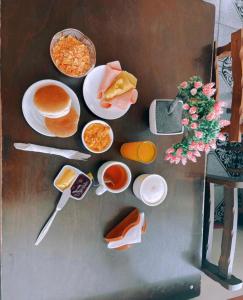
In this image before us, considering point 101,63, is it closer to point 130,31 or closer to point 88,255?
point 130,31

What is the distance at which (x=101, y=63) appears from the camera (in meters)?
0.97

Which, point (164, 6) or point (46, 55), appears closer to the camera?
point (46, 55)

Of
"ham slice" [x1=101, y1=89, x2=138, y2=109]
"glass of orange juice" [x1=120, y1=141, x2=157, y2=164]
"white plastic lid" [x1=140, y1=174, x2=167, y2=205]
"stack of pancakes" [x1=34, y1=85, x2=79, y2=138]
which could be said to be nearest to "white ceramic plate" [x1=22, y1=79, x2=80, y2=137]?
"stack of pancakes" [x1=34, y1=85, x2=79, y2=138]

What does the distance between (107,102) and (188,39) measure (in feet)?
1.48

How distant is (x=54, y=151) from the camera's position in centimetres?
88

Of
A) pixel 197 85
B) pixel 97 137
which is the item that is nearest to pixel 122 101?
pixel 97 137

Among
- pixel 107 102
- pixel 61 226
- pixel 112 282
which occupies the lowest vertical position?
pixel 112 282

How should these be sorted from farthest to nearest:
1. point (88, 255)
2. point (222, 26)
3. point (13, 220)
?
1. point (222, 26)
2. point (88, 255)
3. point (13, 220)

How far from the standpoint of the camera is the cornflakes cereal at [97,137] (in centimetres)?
92

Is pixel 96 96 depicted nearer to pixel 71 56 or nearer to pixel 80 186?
pixel 71 56

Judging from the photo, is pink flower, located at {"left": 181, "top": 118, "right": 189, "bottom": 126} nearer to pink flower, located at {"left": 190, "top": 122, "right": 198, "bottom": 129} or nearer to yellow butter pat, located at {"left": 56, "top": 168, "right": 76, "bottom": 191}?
pink flower, located at {"left": 190, "top": 122, "right": 198, "bottom": 129}

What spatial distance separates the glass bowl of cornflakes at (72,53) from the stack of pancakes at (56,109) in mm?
83

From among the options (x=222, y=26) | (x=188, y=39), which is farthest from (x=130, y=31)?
(x=222, y=26)

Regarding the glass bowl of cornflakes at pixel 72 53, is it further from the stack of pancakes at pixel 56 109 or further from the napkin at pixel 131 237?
the napkin at pixel 131 237
